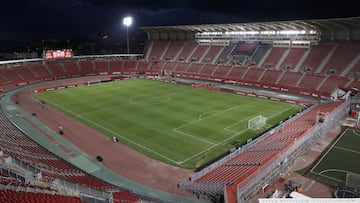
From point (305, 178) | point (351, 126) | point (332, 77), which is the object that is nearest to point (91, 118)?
point (305, 178)

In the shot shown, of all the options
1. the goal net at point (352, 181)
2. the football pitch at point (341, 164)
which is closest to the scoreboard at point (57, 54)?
the football pitch at point (341, 164)

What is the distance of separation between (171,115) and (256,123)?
11043 mm

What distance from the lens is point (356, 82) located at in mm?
43188

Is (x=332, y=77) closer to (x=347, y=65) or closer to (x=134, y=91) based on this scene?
(x=347, y=65)

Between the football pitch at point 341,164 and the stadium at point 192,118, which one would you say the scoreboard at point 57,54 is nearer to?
the stadium at point 192,118

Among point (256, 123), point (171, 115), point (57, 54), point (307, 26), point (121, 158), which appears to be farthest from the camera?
point (57, 54)

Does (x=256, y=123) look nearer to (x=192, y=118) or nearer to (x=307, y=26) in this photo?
(x=192, y=118)

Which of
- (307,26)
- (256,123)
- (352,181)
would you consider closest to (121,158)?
(256,123)

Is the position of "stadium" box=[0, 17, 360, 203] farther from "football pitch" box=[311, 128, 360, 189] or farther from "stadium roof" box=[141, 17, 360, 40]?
"stadium roof" box=[141, 17, 360, 40]

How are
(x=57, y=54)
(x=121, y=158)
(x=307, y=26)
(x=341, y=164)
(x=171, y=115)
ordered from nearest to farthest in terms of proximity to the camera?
1. (x=341, y=164)
2. (x=121, y=158)
3. (x=171, y=115)
4. (x=307, y=26)
5. (x=57, y=54)

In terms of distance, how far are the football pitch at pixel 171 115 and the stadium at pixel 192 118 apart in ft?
0.53

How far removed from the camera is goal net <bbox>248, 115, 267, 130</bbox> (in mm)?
31047

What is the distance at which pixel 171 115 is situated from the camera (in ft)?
117

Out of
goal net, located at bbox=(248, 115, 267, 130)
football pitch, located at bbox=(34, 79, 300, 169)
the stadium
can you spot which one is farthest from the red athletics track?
goal net, located at bbox=(248, 115, 267, 130)
